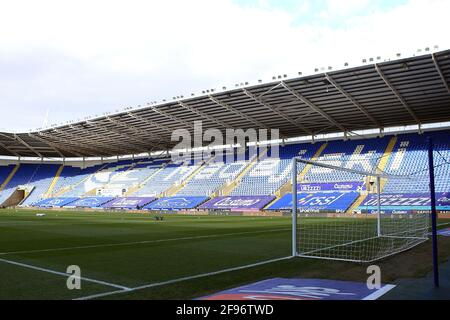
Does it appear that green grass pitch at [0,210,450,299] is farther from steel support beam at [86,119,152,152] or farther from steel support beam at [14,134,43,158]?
steel support beam at [14,134,43,158]

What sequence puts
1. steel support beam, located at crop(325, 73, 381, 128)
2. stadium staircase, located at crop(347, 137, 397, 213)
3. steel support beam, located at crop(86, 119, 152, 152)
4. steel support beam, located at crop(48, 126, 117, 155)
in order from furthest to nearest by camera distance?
steel support beam, located at crop(48, 126, 117, 155) → steel support beam, located at crop(86, 119, 152, 152) → stadium staircase, located at crop(347, 137, 397, 213) → steel support beam, located at crop(325, 73, 381, 128)

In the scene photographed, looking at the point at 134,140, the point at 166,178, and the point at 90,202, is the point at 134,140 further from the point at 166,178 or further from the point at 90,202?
the point at 90,202

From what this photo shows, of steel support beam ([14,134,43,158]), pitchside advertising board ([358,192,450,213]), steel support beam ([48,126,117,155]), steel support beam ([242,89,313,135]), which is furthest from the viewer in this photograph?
steel support beam ([14,134,43,158])

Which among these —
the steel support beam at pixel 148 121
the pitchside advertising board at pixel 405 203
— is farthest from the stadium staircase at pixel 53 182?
the pitchside advertising board at pixel 405 203

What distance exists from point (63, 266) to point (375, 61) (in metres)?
24.5

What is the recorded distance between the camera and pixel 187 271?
313 inches

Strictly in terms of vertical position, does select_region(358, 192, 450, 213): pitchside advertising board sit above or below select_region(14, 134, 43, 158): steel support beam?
below

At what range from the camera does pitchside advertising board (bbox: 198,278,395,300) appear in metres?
5.60

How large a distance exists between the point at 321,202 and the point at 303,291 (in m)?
32.6

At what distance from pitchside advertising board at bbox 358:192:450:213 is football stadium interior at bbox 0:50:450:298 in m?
0.15

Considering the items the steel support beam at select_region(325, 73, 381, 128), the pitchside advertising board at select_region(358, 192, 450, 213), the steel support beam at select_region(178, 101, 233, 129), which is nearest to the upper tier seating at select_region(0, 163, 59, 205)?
the steel support beam at select_region(178, 101, 233, 129)

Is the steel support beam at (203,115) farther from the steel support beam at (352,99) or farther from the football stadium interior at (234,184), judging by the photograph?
the steel support beam at (352,99)
